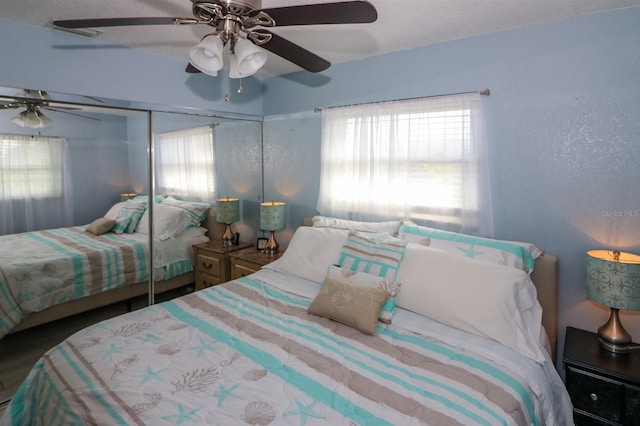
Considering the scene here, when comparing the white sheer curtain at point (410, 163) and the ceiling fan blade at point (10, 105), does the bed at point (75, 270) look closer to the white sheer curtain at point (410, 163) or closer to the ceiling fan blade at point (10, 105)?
the ceiling fan blade at point (10, 105)

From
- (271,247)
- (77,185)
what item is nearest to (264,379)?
(271,247)

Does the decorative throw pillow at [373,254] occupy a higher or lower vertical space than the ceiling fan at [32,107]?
lower

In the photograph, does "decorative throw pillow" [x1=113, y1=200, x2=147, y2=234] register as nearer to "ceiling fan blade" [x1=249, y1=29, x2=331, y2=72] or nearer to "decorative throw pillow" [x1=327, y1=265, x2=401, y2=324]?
"decorative throw pillow" [x1=327, y1=265, x2=401, y2=324]

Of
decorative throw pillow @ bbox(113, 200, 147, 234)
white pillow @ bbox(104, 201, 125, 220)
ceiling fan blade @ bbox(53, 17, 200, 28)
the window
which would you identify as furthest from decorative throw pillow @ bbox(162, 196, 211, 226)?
ceiling fan blade @ bbox(53, 17, 200, 28)

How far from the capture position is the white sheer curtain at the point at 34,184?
6.87 ft

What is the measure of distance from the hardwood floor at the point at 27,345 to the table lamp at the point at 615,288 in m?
3.18

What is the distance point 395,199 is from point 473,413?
1632 mm

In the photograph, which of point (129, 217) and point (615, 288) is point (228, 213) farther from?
point (615, 288)

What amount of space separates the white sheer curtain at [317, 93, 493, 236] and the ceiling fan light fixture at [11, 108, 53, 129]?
77.8 inches

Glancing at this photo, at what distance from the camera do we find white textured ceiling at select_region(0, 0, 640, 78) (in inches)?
68.9

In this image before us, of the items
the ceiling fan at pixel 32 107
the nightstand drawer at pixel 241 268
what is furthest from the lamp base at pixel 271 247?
the ceiling fan at pixel 32 107

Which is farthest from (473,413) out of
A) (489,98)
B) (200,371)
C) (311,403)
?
(489,98)

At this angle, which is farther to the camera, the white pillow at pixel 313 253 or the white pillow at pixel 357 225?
the white pillow at pixel 357 225

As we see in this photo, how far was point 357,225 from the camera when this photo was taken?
2.53 m
